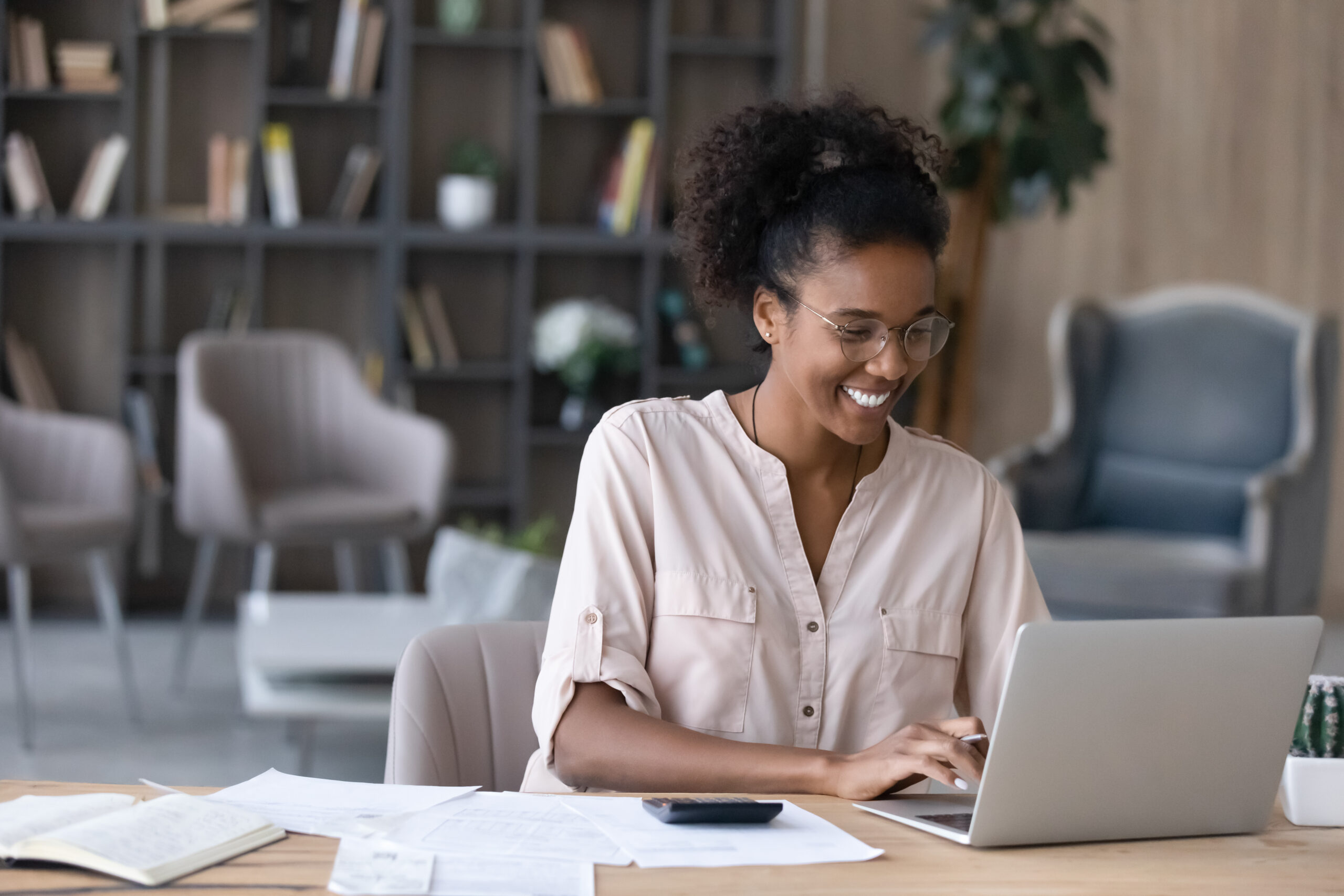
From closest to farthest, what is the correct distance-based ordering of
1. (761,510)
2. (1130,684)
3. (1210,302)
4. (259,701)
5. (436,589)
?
(1130,684) → (761,510) → (259,701) → (436,589) → (1210,302)

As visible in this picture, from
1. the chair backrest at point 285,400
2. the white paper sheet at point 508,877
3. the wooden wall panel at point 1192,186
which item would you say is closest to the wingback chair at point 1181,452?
the wooden wall panel at point 1192,186

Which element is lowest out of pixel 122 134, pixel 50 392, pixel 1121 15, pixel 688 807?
pixel 50 392

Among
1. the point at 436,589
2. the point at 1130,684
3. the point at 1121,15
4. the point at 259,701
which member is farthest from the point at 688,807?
the point at 1121,15

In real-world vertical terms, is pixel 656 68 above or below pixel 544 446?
above

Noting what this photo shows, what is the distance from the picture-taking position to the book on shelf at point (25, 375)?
15.6 ft

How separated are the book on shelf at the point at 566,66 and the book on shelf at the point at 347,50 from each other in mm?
612

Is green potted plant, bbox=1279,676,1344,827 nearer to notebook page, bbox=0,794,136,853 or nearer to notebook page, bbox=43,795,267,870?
notebook page, bbox=43,795,267,870

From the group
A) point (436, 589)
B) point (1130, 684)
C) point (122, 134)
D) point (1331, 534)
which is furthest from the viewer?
point (1331, 534)

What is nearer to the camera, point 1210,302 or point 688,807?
point 688,807

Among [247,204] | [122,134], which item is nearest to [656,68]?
[247,204]

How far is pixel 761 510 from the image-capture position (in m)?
1.50

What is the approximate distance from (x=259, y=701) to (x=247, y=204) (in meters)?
2.51

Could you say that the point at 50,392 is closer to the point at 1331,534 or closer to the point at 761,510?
the point at 761,510

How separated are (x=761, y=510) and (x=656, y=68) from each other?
3.73 m
